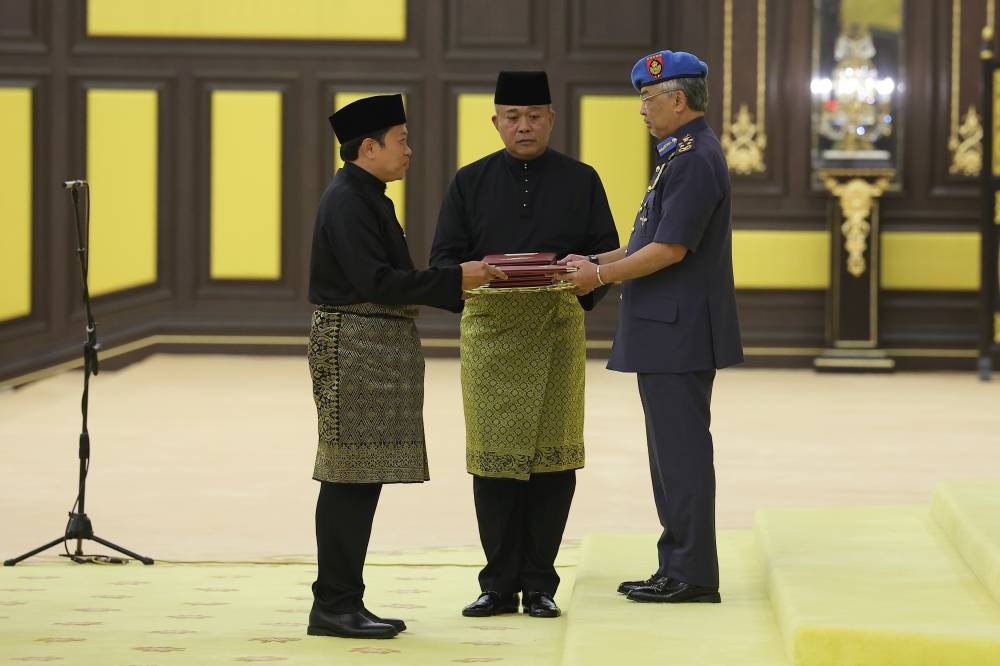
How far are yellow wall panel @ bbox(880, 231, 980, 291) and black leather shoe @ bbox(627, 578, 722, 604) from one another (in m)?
5.88

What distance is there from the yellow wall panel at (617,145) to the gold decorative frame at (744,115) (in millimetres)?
612

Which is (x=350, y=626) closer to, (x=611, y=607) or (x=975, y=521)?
(x=611, y=607)

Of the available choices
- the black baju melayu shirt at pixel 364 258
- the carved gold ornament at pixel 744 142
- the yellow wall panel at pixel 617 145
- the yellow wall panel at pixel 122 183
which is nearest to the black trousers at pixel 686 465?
the black baju melayu shirt at pixel 364 258

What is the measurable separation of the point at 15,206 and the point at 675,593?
5.95 m

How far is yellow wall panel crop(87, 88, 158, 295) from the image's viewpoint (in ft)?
31.1

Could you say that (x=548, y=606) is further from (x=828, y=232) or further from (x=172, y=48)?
(x=172, y=48)

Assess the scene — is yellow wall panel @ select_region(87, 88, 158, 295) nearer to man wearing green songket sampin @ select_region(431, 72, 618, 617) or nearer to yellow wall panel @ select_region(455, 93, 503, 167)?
yellow wall panel @ select_region(455, 93, 503, 167)

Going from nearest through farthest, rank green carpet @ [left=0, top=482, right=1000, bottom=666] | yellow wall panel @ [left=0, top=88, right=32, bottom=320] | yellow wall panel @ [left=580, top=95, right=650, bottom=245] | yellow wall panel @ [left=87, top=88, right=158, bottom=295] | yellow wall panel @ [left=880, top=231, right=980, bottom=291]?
1. green carpet @ [left=0, top=482, right=1000, bottom=666]
2. yellow wall panel @ [left=0, top=88, right=32, bottom=320]
3. yellow wall panel @ [left=880, top=231, right=980, bottom=291]
4. yellow wall panel @ [left=87, top=88, right=158, bottom=295]
5. yellow wall panel @ [left=580, top=95, right=650, bottom=245]

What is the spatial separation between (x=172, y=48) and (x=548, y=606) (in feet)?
21.8

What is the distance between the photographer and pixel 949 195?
9125 millimetres

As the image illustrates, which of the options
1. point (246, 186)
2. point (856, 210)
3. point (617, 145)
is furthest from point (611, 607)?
point (246, 186)

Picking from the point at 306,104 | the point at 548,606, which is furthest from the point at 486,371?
the point at 306,104

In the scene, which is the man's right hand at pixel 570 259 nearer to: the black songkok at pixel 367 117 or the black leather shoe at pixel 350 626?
the black songkok at pixel 367 117

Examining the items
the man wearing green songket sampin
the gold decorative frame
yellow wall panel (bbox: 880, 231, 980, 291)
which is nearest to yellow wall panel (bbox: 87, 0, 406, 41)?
the gold decorative frame
